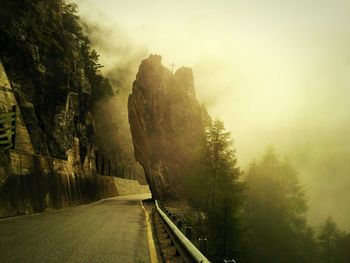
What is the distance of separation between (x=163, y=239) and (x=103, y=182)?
1526 inches

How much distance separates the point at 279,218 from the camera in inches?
2005

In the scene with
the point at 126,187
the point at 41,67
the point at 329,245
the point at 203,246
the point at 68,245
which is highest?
the point at 41,67

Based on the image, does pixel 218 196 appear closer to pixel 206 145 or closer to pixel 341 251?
pixel 206 145

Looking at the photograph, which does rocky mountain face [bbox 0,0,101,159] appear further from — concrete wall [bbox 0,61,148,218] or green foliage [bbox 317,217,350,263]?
green foliage [bbox 317,217,350,263]

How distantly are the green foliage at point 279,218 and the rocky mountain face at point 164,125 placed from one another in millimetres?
11801

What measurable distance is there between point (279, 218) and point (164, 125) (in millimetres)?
20023

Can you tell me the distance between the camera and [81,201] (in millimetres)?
32844

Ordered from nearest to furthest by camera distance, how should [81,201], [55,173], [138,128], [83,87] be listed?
[55,173]
[81,201]
[83,87]
[138,128]

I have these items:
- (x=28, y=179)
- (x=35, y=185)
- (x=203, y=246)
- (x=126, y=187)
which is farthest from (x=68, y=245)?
(x=126, y=187)

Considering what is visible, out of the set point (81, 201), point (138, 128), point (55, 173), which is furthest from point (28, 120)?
point (138, 128)

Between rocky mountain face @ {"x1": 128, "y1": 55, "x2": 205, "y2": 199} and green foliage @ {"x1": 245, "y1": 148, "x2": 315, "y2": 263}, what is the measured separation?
11.8 metres

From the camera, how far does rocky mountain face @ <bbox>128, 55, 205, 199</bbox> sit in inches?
1980

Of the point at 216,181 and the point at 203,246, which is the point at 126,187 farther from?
the point at 203,246

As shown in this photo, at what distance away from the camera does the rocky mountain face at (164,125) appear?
50.3 m
